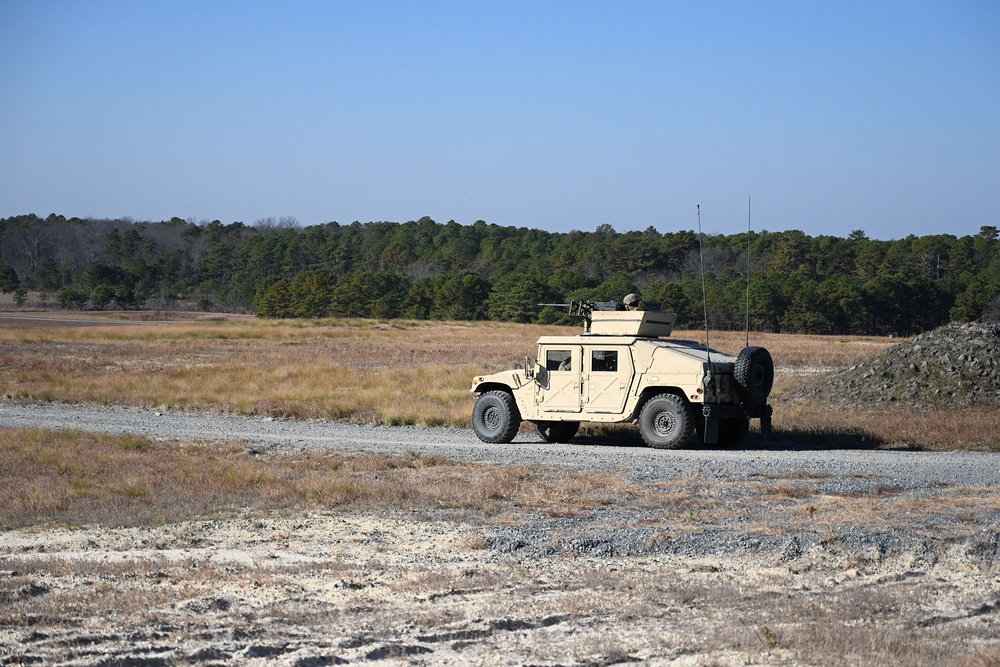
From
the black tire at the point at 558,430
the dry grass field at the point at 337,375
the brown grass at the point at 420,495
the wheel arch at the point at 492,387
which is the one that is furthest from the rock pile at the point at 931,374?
the brown grass at the point at 420,495

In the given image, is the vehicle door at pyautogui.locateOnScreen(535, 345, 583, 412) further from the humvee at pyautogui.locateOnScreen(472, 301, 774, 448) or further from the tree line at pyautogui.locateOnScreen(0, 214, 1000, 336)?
the tree line at pyautogui.locateOnScreen(0, 214, 1000, 336)

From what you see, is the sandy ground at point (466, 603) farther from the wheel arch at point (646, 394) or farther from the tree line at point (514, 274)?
the tree line at point (514, 274)

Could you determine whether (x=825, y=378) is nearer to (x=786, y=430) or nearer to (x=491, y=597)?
(x=786, y=430)

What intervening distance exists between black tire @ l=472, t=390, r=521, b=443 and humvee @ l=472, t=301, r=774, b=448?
2 cm

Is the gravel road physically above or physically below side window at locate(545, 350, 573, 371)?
below

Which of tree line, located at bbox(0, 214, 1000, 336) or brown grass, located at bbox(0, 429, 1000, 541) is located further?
tree line, located at bbox(0, 214, 1000, 336)

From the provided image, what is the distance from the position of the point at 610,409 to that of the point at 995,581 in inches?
387

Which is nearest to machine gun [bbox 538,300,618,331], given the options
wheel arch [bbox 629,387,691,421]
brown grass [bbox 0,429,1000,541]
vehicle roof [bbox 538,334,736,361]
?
vehicle roof [bbox 538,334,736,361]

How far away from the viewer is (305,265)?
475 ft

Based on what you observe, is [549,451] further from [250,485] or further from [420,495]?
[250,485]

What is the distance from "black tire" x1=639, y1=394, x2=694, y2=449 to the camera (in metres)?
17.9

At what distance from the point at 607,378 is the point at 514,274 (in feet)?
251

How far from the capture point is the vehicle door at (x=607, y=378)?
1831 cm

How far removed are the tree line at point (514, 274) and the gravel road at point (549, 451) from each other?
16409mm
